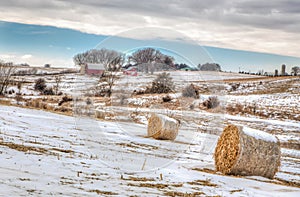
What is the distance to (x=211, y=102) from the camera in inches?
516

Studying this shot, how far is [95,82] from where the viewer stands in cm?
1188

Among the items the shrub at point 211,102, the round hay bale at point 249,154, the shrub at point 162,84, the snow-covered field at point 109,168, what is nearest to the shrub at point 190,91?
the shrub at point 162,84

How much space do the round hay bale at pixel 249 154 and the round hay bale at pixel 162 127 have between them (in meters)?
4.85

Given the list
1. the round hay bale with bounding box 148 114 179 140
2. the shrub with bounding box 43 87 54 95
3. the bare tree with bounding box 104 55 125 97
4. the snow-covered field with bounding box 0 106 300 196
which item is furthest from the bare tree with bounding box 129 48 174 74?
the shrub with bounding box 43 87 54 95

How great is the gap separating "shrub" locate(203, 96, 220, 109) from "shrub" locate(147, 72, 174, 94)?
1544mm

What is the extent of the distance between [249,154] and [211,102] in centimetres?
207

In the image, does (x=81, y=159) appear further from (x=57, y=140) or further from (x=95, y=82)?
(x=57, y=140)

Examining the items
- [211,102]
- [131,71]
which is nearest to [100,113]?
[131,71]

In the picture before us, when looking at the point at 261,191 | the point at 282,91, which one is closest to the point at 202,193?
the point at 261,191

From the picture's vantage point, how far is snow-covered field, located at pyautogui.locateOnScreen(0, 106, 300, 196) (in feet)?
26.9

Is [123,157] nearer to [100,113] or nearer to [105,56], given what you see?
[100,113]

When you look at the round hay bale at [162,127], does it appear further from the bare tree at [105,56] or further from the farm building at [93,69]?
the bare tree at [105,56]

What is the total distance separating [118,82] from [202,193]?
4371 mm

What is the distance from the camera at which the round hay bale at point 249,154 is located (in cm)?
1311
